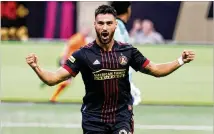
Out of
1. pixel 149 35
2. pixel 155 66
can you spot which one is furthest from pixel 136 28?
pixel 155 66

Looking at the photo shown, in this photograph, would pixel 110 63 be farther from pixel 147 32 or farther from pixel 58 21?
pixel 58 21

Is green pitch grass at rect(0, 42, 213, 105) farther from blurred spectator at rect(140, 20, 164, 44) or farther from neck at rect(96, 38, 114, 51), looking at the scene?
neck at rect(96, 38, 114, 51)

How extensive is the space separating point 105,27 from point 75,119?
19.7ft

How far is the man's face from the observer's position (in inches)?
251

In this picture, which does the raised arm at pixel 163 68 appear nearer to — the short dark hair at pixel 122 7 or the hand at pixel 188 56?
the hand at pixel 188 56

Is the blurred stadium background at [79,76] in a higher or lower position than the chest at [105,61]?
lower

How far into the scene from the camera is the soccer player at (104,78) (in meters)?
6.50

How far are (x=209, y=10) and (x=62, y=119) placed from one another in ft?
24.1

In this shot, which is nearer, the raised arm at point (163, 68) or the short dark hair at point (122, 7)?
the raised arm at point (163, 68)

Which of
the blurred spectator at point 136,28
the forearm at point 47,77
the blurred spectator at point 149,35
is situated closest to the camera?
the forearm at point 47,77

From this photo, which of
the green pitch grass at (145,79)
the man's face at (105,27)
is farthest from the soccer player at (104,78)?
the green pitch grass at (145,79)

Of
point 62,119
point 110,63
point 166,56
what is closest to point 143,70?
point 110,63

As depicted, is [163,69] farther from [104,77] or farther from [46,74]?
[46,74]

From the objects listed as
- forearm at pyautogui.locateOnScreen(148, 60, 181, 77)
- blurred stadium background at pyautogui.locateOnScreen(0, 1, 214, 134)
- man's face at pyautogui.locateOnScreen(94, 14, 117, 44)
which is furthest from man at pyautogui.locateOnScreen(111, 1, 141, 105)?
man's face at pyautogui.locateOnScreen(94, 14, 117, 44)
